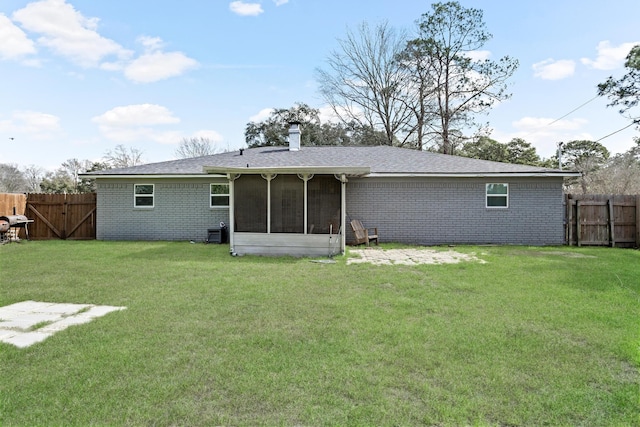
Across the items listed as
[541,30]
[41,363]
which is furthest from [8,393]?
[541,30]

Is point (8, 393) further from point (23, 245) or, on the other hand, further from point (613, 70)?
point (613, 70)

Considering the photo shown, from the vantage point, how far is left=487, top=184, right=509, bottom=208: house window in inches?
480

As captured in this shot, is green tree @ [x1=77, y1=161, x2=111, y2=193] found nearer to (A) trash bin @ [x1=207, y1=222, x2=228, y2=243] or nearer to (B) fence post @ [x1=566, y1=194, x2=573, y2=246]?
(A) trash bin @ [x1=207, y1=222, x2=228, y2=243]

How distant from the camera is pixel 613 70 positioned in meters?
17.8

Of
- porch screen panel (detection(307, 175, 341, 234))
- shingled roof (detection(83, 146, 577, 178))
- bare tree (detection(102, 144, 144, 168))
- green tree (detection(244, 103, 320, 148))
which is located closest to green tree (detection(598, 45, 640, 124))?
shingled roof (detection(83, 146, 577, 178))

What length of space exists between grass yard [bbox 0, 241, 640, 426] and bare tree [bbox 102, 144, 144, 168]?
92.6ft

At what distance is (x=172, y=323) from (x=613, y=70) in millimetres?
22813

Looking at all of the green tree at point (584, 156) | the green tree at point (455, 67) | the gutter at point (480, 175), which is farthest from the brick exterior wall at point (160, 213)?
the green tree at point (584, 156)

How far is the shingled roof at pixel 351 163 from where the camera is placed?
11977 mm

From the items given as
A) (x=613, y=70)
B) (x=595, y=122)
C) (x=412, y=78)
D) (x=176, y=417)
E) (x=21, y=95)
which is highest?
(x=412, y=78)

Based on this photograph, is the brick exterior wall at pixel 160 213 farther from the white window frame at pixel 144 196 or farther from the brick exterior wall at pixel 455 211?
the brick exterior wall at pixel 455 211

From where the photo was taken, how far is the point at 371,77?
83.8 feet

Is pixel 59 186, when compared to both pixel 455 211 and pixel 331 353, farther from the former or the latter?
pixel 331 353

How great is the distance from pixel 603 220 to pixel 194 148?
31455 mm
